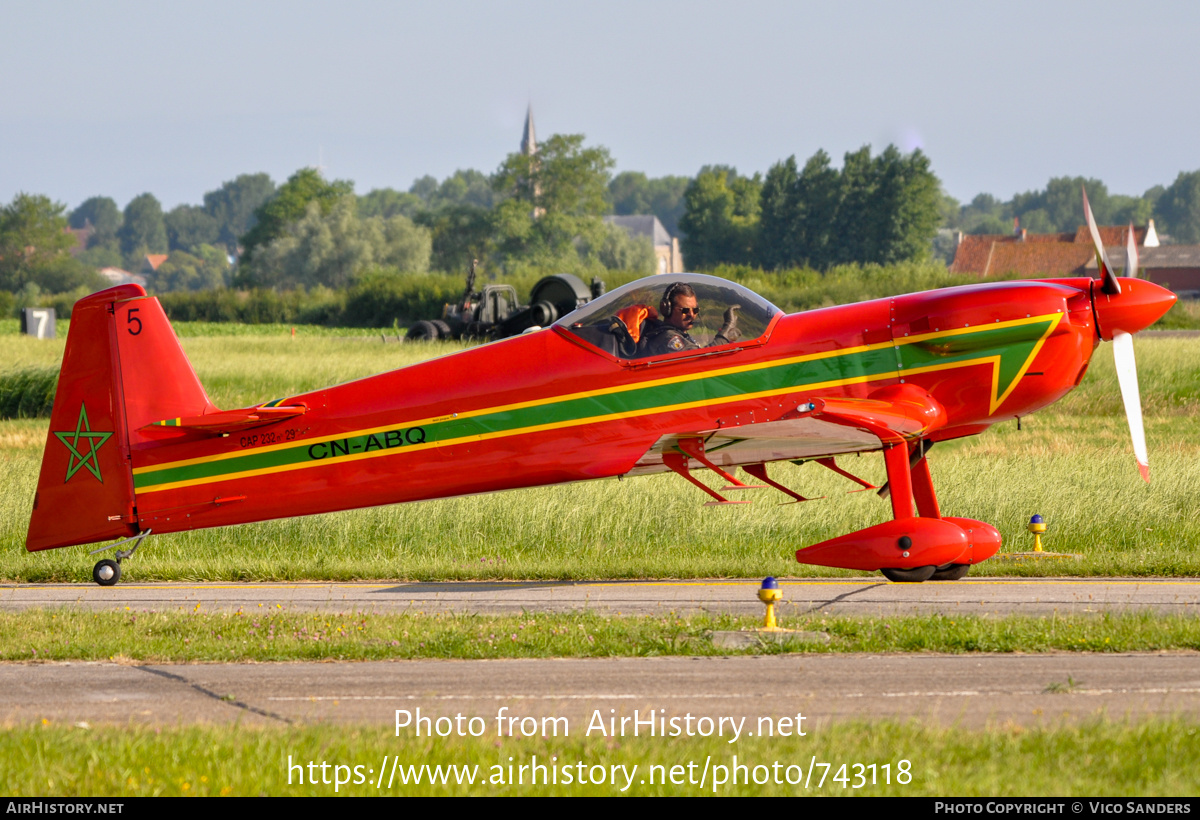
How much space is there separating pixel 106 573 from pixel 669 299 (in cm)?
561

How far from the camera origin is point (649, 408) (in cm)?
898

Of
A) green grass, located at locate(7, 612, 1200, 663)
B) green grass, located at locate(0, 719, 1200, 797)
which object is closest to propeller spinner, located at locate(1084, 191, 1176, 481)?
green grass, located at locate(7, 612, 1200, 663)

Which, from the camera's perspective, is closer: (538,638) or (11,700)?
(11,700)

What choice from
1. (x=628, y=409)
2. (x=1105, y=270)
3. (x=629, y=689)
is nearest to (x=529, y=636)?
(x=629, y=689)

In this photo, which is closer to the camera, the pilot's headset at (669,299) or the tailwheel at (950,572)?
the pilot's headset at (669,299)

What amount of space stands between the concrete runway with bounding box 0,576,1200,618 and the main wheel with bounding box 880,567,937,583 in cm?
10

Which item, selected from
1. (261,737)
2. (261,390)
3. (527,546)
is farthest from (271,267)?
(261,737)

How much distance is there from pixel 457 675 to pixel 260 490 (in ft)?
11.3

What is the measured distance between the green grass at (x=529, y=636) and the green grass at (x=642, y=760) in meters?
1.74

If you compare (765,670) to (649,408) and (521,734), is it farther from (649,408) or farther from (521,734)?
(649,408)

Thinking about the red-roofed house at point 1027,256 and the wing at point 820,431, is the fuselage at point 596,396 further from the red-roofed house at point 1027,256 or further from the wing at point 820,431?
the red-roofed house at point 1027,256

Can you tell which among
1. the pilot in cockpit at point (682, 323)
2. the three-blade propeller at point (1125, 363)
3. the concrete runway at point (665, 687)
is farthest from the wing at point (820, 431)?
the three-blade propeller at point (1125, 363)

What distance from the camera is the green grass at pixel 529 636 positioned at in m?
7.18

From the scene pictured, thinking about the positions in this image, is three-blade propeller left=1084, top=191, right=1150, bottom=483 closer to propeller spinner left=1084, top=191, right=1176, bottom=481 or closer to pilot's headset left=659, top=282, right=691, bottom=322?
propeller spinner left=1084, top=191, right=1176, bottom=481
